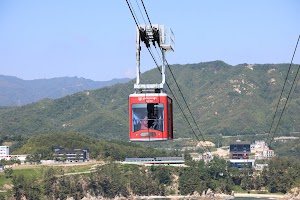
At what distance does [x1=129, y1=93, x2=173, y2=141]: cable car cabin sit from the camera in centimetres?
3706

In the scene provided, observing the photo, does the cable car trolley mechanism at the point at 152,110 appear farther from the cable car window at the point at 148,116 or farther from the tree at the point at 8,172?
the tree at the point at 8,172

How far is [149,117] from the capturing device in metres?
37.5

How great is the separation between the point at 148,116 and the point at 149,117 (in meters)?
0.07

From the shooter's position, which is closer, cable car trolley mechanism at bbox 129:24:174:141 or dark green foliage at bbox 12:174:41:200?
cable car trolley mechanism at bbox 129:24:174:141

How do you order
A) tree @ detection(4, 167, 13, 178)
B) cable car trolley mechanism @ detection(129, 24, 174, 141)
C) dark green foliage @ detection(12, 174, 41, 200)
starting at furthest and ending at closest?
1. tree @ detection(4, 167, 13, 178)
2. dark green foliage @ detection(12, 174, 41, 200)
3. cable car trolley mechanism @ detection(129, 24, 174, 141)

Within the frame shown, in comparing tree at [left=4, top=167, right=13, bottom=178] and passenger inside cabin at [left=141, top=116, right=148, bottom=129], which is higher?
passenger inside cabin at [left=141, top=116, right=148, bottom=129]

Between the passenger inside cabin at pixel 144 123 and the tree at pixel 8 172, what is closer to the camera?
the passenger inside cabin at pixel 144 123

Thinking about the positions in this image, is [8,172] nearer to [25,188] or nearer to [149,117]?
[25,188]

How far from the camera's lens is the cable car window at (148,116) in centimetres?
3725

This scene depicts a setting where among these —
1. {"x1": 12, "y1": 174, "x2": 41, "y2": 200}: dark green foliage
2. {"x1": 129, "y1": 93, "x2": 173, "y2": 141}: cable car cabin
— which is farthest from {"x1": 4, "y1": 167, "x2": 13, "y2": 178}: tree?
{"x1": 129, "y1": 93, "x2": 173, "y2": 141}: cable car cabin

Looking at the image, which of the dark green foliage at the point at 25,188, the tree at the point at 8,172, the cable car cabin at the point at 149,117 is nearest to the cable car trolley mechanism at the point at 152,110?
the cable car cabin at the point at 149,117

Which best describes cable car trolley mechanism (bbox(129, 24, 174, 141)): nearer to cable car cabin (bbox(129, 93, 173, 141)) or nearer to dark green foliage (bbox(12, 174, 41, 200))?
cable car cabin (bbox(129, 93, 173, 141))

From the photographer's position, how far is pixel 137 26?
34656mm

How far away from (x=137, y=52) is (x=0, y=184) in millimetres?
163605
